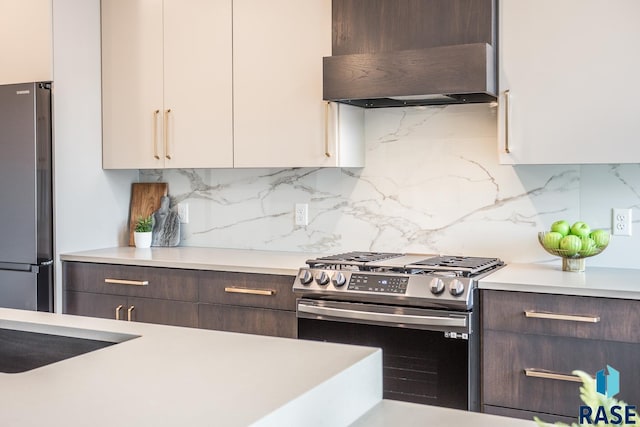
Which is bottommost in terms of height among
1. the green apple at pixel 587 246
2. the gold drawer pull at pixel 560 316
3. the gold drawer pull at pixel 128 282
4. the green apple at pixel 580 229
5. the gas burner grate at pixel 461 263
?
the gold drawer pull at pixel 560 316

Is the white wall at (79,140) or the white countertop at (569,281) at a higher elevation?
the white wall at (79,140)

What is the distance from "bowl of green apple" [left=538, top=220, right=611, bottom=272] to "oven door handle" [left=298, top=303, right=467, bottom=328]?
1.74ft

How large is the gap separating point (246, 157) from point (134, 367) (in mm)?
2075

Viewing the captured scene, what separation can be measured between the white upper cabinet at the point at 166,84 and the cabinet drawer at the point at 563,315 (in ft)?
5.10

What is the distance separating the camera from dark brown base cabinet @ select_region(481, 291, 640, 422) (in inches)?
98.4

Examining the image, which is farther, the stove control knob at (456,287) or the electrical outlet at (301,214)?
the electrical outlet at (301,214)

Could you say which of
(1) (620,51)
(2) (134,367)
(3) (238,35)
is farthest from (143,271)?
(1) (620,51)

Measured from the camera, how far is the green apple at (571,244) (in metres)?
2.84

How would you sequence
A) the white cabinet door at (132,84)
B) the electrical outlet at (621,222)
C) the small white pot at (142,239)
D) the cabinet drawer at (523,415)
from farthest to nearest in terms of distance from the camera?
the small white pot at (142,239), the white cabinet door at (132,84), the electrical outlet at (621,222), the cabinet drawer at (523,415)

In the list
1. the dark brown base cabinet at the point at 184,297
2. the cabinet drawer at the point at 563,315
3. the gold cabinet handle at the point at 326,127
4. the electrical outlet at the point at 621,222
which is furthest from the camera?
the gold cabinet handle at the point at 326,127

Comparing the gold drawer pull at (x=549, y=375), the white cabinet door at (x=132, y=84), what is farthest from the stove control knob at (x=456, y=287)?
the white cabinet door at (x=132, y=84)

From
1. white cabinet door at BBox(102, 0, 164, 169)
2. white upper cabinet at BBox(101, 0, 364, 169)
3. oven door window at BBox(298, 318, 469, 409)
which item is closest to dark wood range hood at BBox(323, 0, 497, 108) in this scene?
white upper cabinet at BBox(101, 0, 364, 169)

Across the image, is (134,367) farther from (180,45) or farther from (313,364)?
(180,45)

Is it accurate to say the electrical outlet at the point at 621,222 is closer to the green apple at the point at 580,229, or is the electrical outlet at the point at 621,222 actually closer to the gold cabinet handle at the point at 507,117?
the green apple at the point at 580,229
